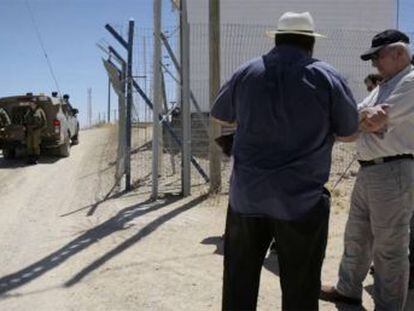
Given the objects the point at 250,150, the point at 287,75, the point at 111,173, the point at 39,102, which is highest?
the point at 287,75

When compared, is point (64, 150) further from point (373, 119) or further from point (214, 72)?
point (373, 119)

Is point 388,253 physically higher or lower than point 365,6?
lower

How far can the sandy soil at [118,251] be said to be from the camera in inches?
215

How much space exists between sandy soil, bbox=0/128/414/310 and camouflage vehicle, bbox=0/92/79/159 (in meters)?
4.31

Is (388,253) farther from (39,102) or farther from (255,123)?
(39,102)

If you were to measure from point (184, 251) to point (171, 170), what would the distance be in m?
5.65

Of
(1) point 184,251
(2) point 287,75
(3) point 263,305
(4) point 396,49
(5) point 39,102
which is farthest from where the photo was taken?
(5) point 39,102

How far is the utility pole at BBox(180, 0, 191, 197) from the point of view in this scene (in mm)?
10148

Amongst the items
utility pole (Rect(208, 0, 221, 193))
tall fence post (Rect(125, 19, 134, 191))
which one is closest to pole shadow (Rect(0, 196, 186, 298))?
utility pole (Rect(208, 0, 221, 193))

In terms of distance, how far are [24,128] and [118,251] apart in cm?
946

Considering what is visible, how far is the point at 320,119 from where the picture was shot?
3.33m

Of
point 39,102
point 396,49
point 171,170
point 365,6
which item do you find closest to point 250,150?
point 396,49

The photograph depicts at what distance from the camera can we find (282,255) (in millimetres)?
3449

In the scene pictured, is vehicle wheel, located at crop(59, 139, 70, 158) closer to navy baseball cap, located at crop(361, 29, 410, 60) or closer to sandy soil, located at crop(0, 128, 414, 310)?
sandy soil, located at crop(0, 128, 414, 310)
